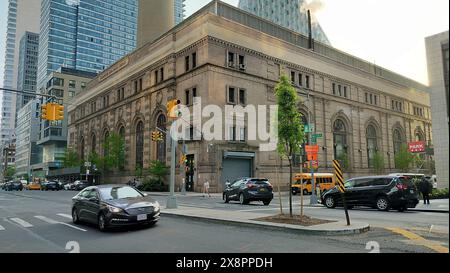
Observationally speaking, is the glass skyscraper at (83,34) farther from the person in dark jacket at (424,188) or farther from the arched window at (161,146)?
the person in dark jacket at (424,188)

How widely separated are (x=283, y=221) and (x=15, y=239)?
8.06m

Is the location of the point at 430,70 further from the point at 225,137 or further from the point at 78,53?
the point at 78,53

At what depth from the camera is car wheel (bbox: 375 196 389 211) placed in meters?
17.4

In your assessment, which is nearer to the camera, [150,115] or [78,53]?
[150,115]

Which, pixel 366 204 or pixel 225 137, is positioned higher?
pixel 225 137

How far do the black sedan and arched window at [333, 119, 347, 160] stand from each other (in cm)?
4740

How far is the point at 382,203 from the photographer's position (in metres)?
17.6

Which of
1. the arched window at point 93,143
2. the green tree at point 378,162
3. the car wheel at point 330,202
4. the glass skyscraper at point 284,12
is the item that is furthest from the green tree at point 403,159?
the glass skyscraper at point 284,12

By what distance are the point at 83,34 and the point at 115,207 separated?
501 ft

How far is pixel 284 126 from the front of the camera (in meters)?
13.0

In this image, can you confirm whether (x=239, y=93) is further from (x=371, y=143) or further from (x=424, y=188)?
(x=371, y=143)

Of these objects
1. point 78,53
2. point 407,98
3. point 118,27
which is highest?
point 118,27

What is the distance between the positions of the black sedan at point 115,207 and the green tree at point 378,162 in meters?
54.6
